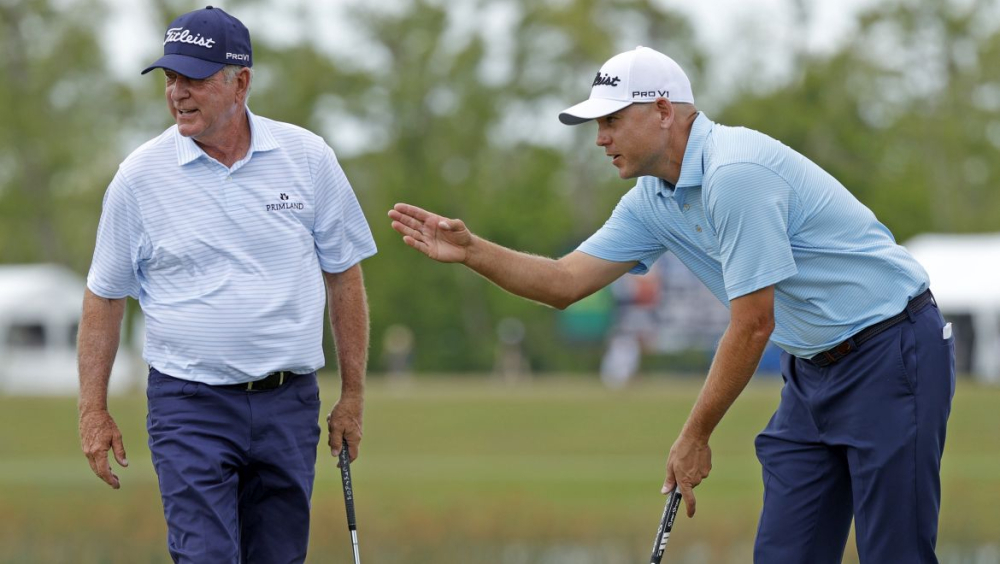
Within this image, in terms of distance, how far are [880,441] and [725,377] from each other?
1.98 ft

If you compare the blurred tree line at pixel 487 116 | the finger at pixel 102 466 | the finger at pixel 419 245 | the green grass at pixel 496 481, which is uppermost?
the blurred tree line at pixel 487 116

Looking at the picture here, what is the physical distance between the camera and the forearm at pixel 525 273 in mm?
6145

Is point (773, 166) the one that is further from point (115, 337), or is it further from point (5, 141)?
point (5, 141)

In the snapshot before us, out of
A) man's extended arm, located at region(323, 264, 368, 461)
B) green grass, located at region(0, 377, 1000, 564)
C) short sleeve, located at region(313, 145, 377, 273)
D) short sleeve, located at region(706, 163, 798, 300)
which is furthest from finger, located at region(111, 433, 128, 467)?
green grass, located at region(0, 377, 1000, 564)

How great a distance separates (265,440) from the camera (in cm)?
595

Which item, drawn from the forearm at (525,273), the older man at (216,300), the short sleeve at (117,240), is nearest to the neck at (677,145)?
the forearm at (525,273)

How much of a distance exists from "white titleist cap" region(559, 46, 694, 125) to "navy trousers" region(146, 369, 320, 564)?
1.49 metres

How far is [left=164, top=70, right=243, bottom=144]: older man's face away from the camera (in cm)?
582

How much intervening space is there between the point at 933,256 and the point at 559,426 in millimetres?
13091

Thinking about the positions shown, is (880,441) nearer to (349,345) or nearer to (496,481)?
(349,345)

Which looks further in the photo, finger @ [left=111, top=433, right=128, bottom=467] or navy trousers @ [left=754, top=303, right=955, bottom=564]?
finger @ [left=111, top=433, right=128, bottom=467]

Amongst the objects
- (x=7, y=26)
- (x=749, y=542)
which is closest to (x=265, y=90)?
(x=7, y=26)

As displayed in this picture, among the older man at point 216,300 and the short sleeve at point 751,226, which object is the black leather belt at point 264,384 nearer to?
the older man at point 216,300

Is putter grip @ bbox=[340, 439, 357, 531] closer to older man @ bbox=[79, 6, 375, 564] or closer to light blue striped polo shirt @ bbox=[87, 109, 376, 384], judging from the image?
older man @ bbox=[79, 6, 375, 564]
